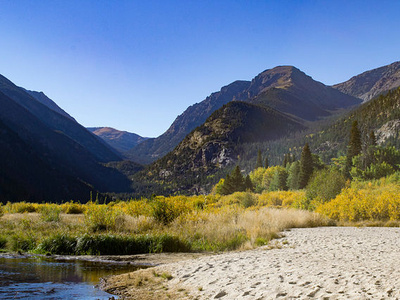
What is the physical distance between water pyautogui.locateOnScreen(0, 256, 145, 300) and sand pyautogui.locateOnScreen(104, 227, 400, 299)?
2.57 feet

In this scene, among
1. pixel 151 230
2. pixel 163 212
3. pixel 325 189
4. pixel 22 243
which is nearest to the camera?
pixel 22 243

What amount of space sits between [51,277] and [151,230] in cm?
888

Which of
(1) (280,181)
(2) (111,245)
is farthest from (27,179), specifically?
(2) (111,245)

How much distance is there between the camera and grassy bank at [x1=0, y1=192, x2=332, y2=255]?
1452 cm

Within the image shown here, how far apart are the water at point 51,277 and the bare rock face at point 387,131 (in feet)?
451

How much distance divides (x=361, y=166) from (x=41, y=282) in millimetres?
66895

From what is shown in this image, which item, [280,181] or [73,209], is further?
[280,181]

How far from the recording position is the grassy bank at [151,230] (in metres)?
14.5

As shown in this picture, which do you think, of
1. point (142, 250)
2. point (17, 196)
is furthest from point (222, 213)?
point (17, 196)

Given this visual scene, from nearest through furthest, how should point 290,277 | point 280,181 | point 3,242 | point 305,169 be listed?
1. point 290,277
2. point 3,242
3. point 305,169
4. point 280,181

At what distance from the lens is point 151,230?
18.2m

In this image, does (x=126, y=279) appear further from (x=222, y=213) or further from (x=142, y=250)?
(x=222, y=213)

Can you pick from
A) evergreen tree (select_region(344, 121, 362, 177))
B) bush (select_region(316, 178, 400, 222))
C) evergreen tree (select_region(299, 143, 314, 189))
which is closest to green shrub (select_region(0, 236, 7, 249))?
bush (select_region(316, 178, 400, 222))

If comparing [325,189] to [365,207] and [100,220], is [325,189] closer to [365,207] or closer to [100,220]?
[365,207]
